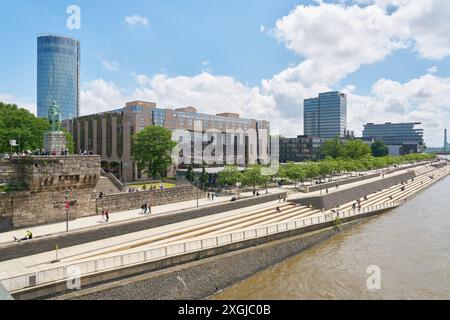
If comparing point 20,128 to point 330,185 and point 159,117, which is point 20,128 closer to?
point 159,117

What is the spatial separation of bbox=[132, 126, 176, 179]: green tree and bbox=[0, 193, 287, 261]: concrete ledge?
19020mm

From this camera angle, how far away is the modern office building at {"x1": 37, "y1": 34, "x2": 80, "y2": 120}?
163750mm

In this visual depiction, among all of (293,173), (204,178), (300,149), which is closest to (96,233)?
(204,178)

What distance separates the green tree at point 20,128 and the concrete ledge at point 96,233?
1011 inches

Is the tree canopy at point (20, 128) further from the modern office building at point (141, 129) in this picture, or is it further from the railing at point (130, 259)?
the railing at point (130, 259)

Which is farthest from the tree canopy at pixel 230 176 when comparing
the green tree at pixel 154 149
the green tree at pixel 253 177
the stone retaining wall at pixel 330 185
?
Result: the stone retaining wall at pixel 330 185

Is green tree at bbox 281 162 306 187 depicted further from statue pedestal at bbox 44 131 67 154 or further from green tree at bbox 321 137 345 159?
green tree at bbox 321 137 345 159

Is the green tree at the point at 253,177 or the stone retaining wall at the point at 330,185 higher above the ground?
the green tree at the point at 253,177

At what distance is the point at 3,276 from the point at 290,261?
20573 millimetres

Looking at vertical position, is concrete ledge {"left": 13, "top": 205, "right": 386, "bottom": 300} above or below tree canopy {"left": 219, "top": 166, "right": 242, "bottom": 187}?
below

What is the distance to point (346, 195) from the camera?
2029 inches

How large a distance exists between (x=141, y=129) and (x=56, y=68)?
126 m

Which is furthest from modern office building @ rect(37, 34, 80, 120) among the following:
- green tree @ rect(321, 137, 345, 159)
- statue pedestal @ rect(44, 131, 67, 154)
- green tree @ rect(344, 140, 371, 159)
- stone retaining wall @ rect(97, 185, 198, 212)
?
statue pedestal @ rect(44, 131, 67, 154)

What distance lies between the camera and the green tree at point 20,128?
42.2 metres
